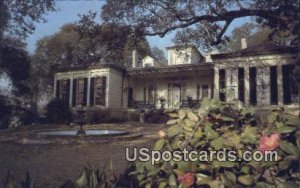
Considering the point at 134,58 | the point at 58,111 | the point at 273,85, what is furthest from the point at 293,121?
the point at 134,58

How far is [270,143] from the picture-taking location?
1423mm

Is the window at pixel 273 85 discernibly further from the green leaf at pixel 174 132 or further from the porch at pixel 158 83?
the porch at pixel 158 83

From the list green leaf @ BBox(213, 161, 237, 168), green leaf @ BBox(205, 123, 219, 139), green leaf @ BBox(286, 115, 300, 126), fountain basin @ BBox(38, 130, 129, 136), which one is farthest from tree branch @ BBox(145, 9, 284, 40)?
green leaf @ BBox(213, 161, 237, 168)

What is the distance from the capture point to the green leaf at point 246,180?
57.1 inches

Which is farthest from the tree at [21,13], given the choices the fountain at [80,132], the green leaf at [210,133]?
the green leaf at [210,133]

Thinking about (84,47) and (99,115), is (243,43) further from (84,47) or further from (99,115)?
(99,115)

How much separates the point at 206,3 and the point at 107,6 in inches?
66.4

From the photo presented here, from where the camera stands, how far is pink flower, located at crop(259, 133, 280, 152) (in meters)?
1.42

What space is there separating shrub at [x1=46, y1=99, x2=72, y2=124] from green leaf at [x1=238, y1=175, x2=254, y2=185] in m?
3.04

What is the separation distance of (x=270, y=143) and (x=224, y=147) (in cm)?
23

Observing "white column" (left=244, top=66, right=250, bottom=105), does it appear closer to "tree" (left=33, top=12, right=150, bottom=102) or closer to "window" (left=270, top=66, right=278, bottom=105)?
"window" (left=270, top=66, right=278, bottom=105)

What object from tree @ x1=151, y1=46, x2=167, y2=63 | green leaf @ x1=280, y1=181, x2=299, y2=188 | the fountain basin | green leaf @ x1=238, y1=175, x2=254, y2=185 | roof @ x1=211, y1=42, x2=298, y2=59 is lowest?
the fountain basin

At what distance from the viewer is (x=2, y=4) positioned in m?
3.45

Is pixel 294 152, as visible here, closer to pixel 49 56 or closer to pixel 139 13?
pixel 49 56
